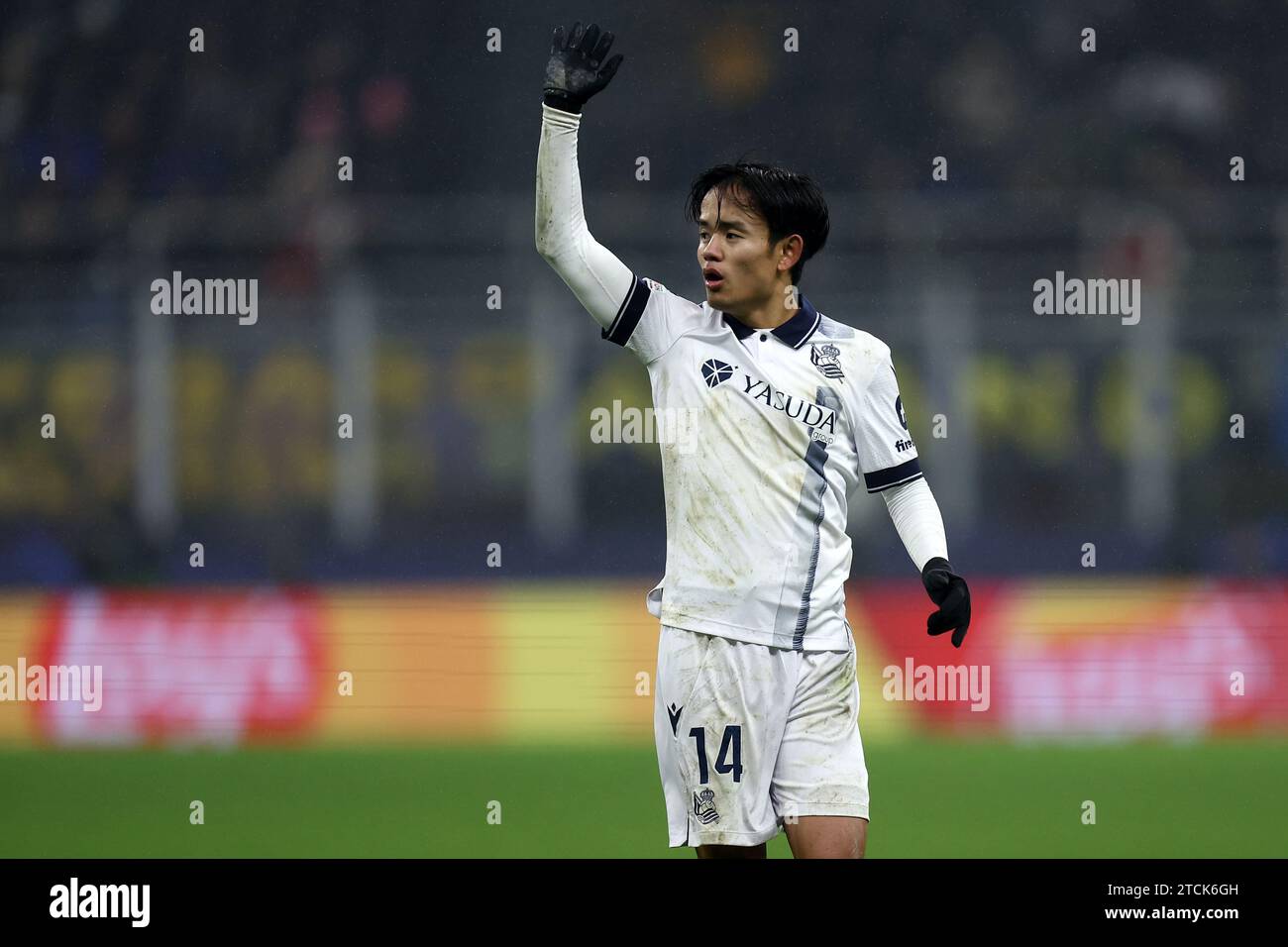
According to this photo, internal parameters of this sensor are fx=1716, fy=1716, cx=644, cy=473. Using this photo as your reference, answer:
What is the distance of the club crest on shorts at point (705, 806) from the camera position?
410 cm

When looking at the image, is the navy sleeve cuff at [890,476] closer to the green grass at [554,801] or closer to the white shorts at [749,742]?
the white shorts at [749,742]

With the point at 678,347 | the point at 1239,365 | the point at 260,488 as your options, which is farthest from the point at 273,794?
the point at 1239,365

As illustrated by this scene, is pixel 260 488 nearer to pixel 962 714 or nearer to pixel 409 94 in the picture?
pixel 409 94

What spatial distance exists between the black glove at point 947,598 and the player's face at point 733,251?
81 cm

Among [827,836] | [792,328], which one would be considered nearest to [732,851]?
[827,836]

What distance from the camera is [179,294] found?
10078 millimetres

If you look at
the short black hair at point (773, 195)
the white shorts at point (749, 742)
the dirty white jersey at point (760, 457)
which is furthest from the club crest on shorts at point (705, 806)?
the short black hair at point (773, 195)

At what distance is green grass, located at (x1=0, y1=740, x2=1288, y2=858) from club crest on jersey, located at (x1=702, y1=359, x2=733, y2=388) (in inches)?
125

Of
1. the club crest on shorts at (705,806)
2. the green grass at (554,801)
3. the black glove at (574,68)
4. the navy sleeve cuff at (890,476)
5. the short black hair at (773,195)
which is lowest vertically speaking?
the green grass at (554,801)

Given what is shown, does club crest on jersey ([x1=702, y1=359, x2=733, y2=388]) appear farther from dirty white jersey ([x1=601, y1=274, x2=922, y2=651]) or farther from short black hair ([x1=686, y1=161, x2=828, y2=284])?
short black hair ([x1=686, y1=161, x2=828, y2=284])

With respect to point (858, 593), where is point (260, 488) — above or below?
above

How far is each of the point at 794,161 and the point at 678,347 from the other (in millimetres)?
6906

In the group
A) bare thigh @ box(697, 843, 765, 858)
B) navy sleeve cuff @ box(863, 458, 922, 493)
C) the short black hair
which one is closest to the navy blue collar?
the short black hair

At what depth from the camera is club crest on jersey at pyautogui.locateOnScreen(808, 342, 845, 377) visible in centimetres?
423
